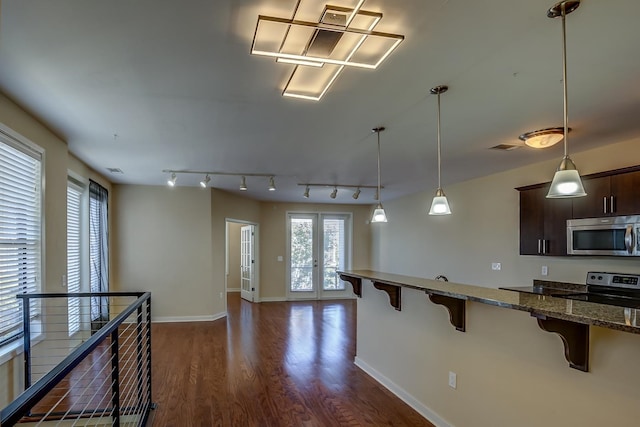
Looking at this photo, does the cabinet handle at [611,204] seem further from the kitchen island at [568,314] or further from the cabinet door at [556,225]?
the kitchen island at [568,314]

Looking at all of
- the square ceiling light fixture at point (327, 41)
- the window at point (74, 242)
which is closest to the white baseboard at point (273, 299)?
the window at point (74, 242)

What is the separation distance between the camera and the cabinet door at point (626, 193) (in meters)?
3.58

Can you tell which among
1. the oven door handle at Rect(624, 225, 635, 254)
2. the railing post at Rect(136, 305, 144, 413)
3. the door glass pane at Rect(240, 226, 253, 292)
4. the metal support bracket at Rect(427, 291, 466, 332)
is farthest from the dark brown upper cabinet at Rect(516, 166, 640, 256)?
the door glass pane at Rect(240, 226, 253, 292)

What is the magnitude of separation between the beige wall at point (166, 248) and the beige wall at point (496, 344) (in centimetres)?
366

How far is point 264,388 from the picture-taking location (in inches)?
154

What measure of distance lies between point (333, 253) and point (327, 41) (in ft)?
27.2

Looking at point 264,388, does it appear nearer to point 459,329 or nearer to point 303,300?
point 459,329

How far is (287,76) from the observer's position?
2.44 m

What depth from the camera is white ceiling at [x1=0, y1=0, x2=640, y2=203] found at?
1782mm

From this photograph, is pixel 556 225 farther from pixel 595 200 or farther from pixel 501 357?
pixel 501 357

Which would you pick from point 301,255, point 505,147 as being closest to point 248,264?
point 301,255

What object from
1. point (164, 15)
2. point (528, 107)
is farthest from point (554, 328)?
point (164, 15)

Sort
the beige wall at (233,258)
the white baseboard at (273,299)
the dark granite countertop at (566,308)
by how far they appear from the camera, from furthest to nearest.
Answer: the beige wall at (233,258)
the white baseboard at (273,299)
the dark granite countertop at (566,308)

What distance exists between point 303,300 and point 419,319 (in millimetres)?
6396
